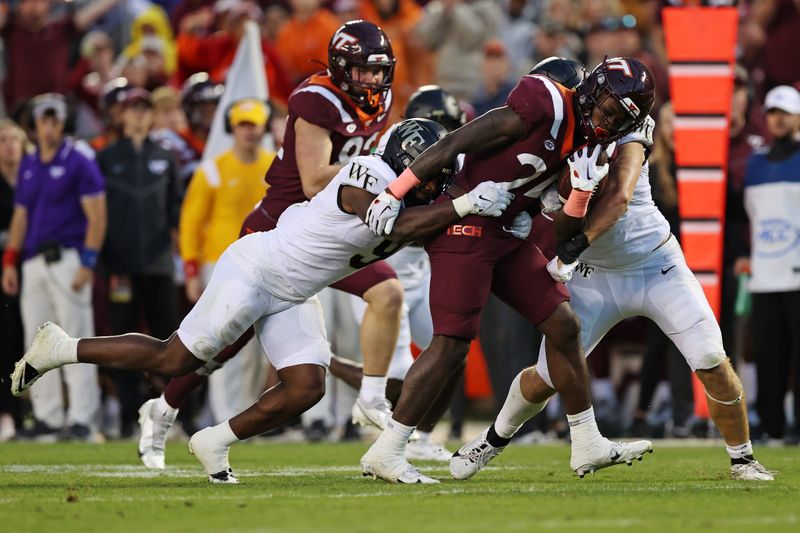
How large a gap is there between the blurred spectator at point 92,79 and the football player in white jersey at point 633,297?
7708 mm

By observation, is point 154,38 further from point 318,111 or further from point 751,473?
point 751,473

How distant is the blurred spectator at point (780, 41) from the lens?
1282 centimetres

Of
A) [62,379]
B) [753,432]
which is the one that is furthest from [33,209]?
[753,432]

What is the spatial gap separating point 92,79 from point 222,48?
1283 millimetres

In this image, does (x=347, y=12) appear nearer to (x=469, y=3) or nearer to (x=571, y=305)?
(x=469, y=3)

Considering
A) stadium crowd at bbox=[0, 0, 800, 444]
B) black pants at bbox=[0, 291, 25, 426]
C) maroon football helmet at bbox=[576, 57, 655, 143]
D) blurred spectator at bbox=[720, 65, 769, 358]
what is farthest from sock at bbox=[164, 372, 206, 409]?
blurred spectator at bbox=[720, 65, 769, 358]

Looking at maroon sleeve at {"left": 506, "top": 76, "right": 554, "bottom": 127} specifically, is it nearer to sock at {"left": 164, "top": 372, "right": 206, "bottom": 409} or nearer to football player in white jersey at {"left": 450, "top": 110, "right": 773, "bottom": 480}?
football player in white jersey at {"left": 450, "top": 110, "right": 773, "bottom": 480}

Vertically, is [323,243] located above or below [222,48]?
below

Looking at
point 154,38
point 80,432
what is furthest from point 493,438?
point 154,38

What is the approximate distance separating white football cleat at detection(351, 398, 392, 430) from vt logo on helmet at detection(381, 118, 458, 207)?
5.93ft

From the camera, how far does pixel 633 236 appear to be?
274 inches

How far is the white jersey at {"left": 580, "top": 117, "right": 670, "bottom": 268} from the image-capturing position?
273 inches

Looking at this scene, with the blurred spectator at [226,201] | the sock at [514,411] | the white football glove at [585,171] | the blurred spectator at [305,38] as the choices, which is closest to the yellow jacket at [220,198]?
the blurred spectator at [226,201]

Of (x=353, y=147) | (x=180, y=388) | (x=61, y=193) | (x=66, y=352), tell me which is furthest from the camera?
(x=61, y=193)
